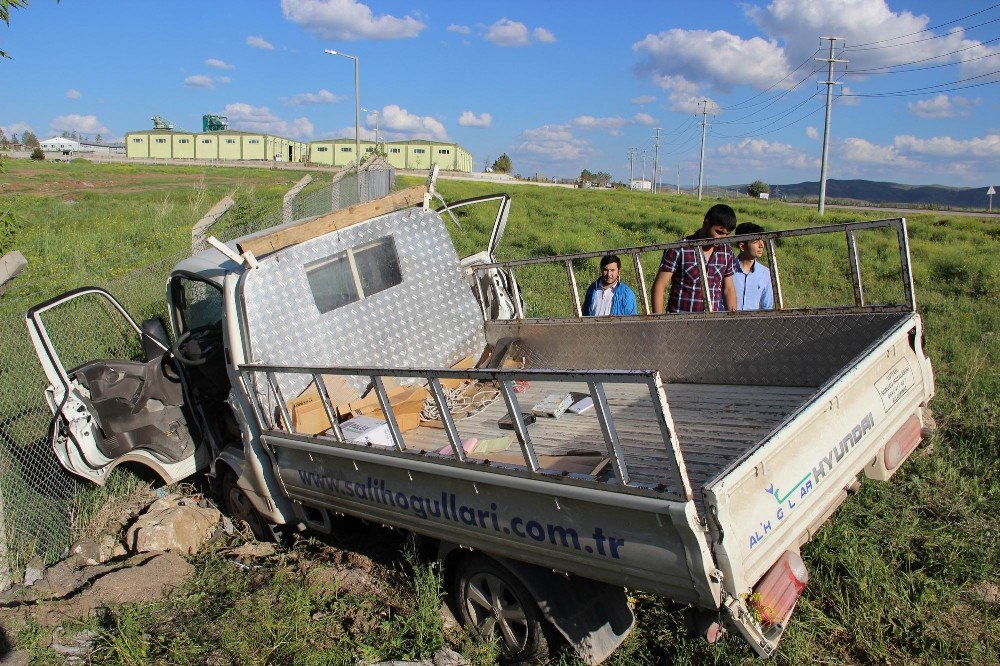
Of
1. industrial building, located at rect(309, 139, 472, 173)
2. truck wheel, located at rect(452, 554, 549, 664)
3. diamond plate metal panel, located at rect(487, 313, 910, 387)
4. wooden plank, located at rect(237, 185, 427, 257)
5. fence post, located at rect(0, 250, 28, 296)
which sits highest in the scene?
industrial building, located at rect(309, 139, 472, 173)

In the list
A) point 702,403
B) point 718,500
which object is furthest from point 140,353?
point 718,500

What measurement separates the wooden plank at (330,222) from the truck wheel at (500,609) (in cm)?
244

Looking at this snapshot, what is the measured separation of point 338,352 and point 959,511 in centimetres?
417

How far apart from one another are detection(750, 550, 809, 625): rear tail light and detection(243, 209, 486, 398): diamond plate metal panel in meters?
3.25

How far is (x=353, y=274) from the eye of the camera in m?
5.62

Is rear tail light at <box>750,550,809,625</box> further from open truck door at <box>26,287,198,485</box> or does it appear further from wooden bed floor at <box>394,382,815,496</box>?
open truck door at <box>26,287,198,485</box>

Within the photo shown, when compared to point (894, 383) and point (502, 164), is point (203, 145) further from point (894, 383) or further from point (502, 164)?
point (894, 383)

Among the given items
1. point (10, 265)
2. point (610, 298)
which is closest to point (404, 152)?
point (610, 298)

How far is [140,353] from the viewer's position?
7.53 metres

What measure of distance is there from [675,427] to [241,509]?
3.24 m

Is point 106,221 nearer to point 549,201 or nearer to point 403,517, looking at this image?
point 403,517

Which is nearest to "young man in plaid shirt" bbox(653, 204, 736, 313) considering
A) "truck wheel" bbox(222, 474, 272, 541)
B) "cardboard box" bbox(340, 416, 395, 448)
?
"cardboard box" bbox(340, 416, 395, 448)

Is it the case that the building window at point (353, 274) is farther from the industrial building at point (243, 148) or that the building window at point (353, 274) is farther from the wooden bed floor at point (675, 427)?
the industrial building at point (243, 148)

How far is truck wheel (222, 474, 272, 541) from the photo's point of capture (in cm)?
549
